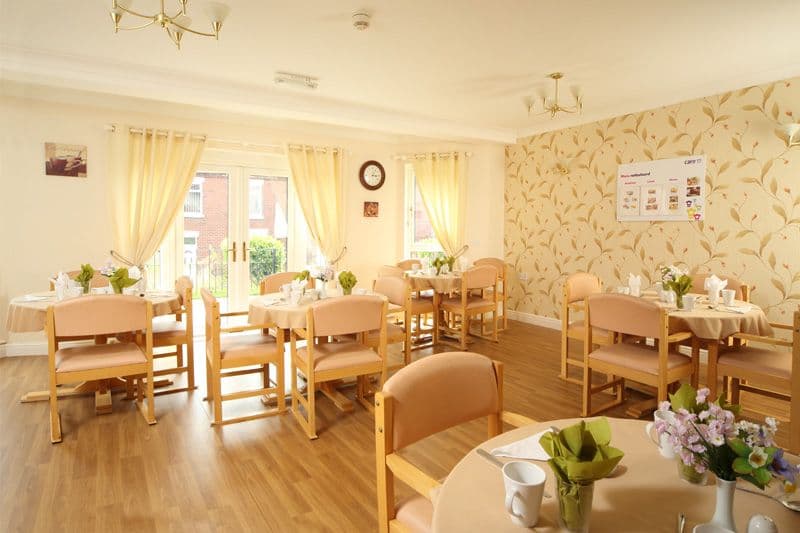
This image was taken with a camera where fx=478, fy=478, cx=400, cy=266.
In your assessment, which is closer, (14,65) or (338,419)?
(338,419)

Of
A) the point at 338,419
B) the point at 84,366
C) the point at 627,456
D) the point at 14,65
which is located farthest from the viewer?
the point at 14,65

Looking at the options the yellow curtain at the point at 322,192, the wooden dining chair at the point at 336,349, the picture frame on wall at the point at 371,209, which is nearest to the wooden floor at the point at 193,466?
the wooden dining chair at the point at 336,349

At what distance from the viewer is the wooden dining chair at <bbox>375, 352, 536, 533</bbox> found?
1418 millimetres

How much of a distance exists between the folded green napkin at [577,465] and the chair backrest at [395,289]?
Answer: 120 inches

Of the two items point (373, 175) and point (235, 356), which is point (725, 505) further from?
point (373, 175)

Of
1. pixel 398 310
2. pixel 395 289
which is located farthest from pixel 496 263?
pixel 398 310

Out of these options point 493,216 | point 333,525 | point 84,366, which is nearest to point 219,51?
point 84,366

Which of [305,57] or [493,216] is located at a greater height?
[305,57]

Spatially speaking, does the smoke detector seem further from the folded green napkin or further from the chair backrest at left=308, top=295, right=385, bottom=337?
the folded green napkin

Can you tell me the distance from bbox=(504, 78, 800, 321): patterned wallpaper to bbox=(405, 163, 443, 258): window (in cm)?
118

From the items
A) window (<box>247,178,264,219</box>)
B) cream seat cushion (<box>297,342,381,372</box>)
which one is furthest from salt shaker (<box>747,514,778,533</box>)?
window (<box>247,178,264,219</box>)

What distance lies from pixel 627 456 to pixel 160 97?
491cm

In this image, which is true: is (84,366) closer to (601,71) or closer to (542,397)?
(542,397)

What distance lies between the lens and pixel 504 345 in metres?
5.64
